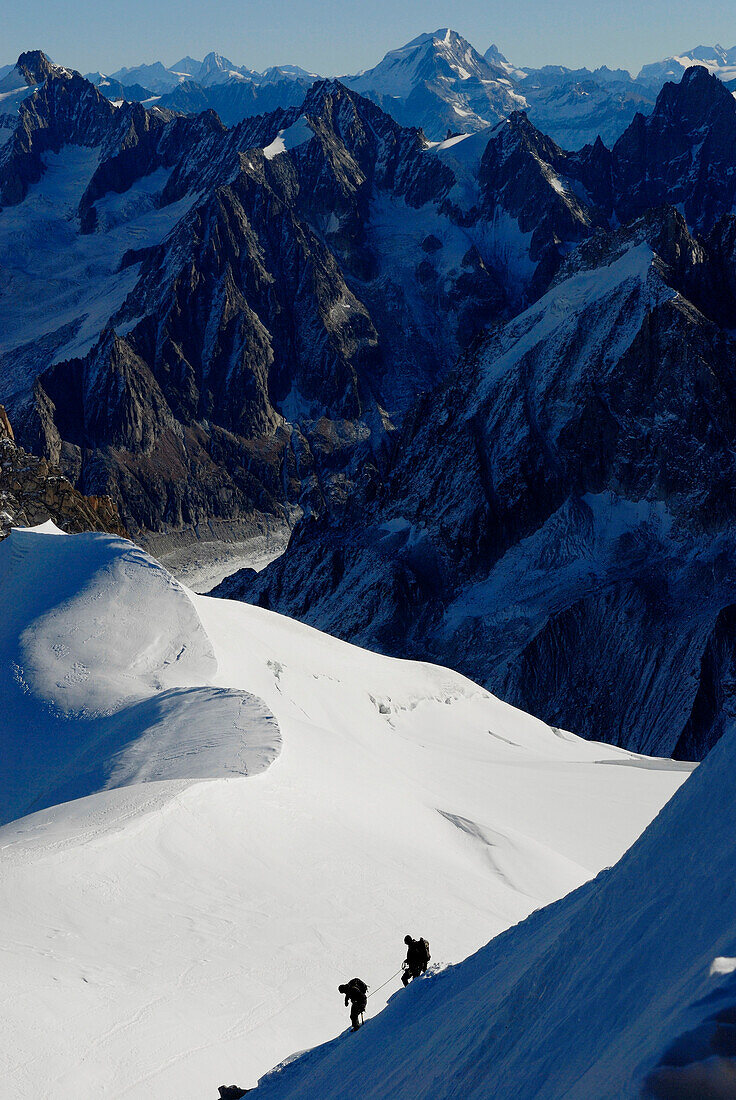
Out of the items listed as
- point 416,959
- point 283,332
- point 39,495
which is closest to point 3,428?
point 39,495

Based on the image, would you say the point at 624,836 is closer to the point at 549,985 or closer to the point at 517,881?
the point at 517,881

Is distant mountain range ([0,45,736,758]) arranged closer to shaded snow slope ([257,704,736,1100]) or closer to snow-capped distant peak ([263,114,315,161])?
snow-capped distant peak ([263,114,315,161])

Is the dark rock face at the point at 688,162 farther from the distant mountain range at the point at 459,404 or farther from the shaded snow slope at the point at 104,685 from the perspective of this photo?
the shaded snow slope at the point at 104,685

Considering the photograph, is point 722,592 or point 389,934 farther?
point 722,592

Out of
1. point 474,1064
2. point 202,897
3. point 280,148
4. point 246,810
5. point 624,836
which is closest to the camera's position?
point 474,1064

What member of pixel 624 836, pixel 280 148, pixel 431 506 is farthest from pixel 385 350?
pixel 624 836

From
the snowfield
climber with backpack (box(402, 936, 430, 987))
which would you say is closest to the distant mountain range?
the snowfield

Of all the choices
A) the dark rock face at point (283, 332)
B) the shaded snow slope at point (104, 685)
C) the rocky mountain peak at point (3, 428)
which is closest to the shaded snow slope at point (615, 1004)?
the shaded snow slope at point (104, 685)
